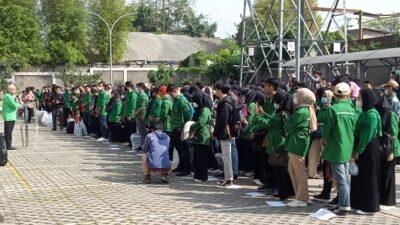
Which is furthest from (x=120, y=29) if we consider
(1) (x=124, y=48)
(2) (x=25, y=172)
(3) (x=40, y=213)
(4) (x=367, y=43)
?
(3) (x=40, y=213)

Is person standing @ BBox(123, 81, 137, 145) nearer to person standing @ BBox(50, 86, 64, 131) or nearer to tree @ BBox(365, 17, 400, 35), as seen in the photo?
person standing @ BBox(50, 86, 64, 131)

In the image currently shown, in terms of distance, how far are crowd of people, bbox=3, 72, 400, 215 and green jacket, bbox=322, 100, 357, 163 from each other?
0.01 m

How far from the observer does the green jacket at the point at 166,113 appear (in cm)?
1145

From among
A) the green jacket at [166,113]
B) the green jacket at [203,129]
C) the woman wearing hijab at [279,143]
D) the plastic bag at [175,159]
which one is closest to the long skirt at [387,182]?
the woman wearing hijab at [279,143]

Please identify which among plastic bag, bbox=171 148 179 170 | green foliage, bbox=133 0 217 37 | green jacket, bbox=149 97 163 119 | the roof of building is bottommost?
plastic bag, bbox=171 148 179 170

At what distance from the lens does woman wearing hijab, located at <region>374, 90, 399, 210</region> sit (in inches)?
293

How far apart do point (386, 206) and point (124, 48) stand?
54.8 m

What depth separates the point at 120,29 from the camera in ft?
194

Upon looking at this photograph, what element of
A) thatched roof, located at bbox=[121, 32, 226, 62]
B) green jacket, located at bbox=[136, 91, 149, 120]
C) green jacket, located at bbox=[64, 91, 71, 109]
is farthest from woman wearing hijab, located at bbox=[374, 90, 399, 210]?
thatched roof, located at bbox=[121, 32, 226, 62]

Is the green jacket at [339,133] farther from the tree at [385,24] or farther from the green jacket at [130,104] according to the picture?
the tree at [385,24]

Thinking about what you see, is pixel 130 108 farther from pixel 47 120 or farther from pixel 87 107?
pixel 47 120

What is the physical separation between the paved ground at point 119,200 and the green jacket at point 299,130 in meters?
0.86

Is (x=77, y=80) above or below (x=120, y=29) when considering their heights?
below

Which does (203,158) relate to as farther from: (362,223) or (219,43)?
(219,43)
